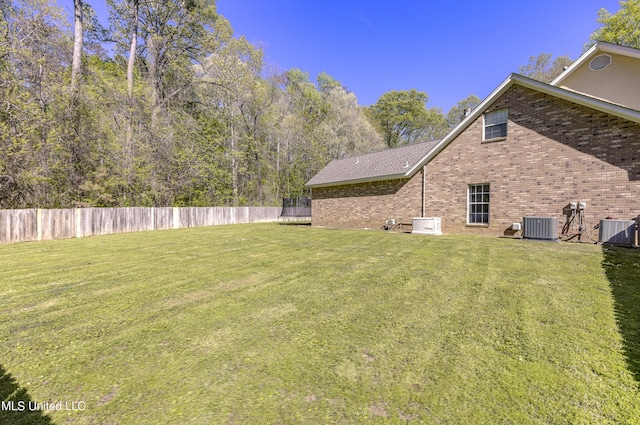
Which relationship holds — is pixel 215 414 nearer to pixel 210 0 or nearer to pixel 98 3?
pixel 98 3

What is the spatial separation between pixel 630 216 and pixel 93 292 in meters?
13.9

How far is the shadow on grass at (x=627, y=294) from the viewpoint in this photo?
8.58ft

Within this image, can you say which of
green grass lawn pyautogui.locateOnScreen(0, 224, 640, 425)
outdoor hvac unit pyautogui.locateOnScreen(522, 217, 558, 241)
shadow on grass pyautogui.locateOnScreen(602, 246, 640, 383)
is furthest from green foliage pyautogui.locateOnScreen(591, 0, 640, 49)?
green grass lawn pyautogui.locateOnScreen(0, 224, 640, 425)

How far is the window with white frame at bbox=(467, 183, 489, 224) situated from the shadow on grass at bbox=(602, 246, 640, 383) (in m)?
4.06

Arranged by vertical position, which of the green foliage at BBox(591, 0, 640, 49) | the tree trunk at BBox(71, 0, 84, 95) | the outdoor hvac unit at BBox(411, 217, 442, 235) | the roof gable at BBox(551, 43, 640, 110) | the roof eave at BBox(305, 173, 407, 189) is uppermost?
the green foliage at BBox(591, 0, 640, 49)

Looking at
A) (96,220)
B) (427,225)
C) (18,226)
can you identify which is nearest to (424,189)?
(427,225)

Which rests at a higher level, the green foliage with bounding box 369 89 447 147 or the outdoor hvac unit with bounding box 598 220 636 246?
the green foliage with bounding box 369 89 447 147

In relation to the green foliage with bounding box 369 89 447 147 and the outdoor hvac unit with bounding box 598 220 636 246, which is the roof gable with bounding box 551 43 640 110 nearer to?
the outdoor hvac unit with bounding box 598 220 636 246

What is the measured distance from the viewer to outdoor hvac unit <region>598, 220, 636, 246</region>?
805 centimetres

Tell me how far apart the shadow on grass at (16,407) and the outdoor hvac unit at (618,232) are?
12.6 meters

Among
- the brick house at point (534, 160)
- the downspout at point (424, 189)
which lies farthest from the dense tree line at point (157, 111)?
the downspout at point (424, 189)

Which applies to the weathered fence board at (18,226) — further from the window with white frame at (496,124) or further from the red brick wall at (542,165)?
the window with white frame at (496,124)

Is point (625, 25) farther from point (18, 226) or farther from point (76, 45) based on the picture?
point (18, 226)

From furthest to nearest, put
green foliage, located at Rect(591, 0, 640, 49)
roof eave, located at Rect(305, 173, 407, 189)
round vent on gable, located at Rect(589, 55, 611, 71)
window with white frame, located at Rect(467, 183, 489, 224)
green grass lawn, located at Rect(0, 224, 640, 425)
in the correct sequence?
green foliage, located at Rect(591, 0, 640, 49)
roof eave, located at Rect(305, 173, 407, 189)
round vent on gable, located at Rect(589, 55, 611, 71)
window with white frame, located at Rect(467, 183, 489, 224)
green grass lawn, located at Rect(0, 224, 640, 425)
